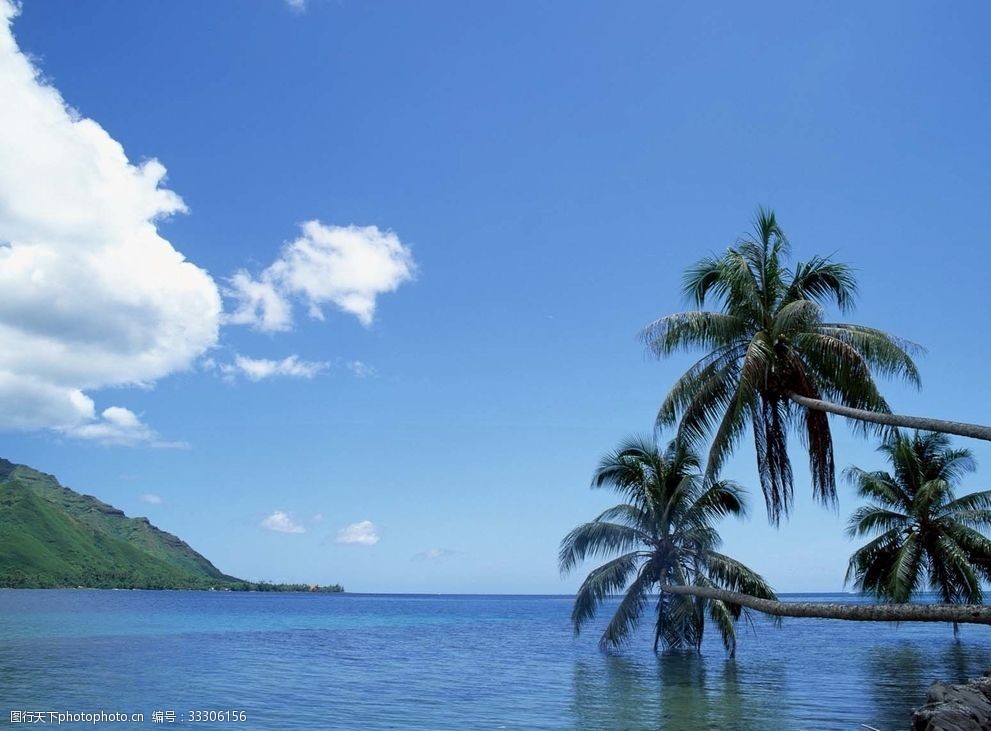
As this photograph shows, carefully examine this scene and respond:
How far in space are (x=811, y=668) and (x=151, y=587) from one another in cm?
17243

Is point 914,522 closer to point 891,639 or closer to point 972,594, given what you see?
point 972,594

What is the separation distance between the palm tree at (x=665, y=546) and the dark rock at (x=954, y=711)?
13.4 m

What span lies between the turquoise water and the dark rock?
8.28 ft

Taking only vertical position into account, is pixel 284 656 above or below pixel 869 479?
below

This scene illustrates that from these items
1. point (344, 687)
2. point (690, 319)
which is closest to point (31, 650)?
point (344, 687)

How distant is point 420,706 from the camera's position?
1930cm

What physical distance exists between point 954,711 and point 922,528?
1912cm

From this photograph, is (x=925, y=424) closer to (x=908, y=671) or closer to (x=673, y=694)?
(x=673, y=694)

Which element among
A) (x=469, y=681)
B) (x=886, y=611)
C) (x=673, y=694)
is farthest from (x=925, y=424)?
(x=469, y=681)

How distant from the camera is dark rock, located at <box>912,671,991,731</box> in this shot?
450 inches

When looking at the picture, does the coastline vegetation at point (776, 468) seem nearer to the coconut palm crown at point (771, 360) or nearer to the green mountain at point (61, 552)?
the coconut palm crown at point (771, 360)

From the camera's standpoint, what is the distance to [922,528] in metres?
28.8

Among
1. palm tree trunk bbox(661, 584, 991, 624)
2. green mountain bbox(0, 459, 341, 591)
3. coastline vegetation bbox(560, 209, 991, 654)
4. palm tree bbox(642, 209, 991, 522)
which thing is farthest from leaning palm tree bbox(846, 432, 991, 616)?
green mountain bbox(0, 459, 341, 591)

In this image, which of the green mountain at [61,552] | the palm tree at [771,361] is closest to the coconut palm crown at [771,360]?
the palm tree at [771,361]
